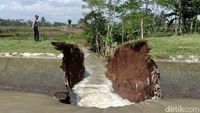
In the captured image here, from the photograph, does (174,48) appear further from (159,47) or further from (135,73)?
(135,73)

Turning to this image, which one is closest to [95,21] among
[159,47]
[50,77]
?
[159,47]

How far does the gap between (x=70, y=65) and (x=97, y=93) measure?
131 centimetres

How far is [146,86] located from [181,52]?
9.32 m

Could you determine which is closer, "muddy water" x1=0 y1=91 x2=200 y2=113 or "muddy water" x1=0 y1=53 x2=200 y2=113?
"muddy water" x1=0 y1=91 x2=200 y2=113

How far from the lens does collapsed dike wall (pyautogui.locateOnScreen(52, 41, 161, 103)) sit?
12.5 meters

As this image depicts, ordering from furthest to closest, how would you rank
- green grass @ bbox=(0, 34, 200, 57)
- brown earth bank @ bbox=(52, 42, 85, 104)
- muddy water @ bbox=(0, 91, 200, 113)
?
green grass @ bbox=(0, 34, 200, 57) < brown earth bank @ bbox=(52, 42, 85, 104) < muddy water @ bbox=(0, 91, 200, 113)

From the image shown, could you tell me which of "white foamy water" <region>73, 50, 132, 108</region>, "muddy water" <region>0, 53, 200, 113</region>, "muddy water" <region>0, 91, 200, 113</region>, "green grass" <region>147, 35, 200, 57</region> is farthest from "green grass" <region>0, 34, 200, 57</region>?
"muddy water" <region>0, 91, 200, 113</region>

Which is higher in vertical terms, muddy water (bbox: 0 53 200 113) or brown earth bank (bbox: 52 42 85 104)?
brown earth bank (bbox: 52 42 85 104)

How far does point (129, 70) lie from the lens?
13602 mm

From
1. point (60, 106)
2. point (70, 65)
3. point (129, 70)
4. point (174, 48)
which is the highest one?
point (70, 65)

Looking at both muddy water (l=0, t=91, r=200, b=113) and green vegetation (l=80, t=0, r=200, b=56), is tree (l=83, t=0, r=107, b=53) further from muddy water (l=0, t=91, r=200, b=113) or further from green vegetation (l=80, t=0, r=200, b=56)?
muddy water (l=0, t=91, r=200, b=113)

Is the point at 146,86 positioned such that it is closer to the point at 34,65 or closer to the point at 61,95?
the point at 61,95

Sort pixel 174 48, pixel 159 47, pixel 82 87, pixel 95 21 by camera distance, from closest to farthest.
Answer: pixel 82 87 < pixel 174 48 < pixel 159 47 < pixel 95 21

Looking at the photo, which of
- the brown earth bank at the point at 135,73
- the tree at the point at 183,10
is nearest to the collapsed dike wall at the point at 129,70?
the brown earth bank at the point at 135,73
